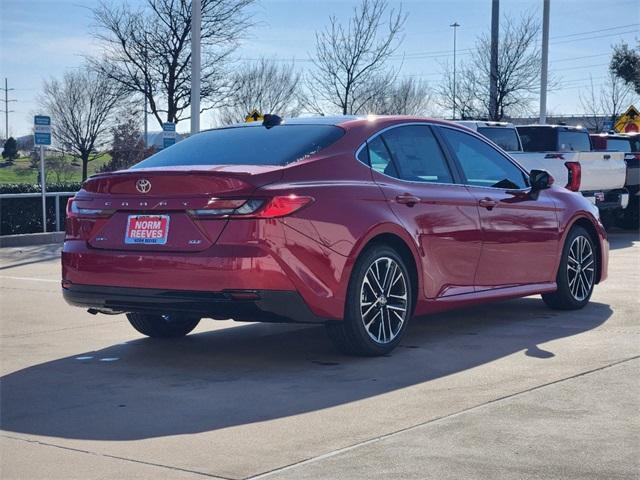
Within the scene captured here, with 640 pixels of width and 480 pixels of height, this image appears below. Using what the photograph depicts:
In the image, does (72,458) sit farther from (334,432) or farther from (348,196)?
(348,196)

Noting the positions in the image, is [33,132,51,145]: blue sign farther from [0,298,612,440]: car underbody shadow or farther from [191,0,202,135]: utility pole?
[0,298,612,440]: car underbody shadow

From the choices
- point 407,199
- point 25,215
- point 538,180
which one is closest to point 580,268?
point 538,180

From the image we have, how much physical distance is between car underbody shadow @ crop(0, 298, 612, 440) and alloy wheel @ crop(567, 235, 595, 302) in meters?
0.48

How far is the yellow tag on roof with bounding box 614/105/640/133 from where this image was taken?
32.2 metres

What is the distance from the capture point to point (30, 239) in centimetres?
1920

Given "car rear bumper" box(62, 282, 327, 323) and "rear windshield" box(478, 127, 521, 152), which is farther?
"rear windshield" box(478, 127, 521, 152)

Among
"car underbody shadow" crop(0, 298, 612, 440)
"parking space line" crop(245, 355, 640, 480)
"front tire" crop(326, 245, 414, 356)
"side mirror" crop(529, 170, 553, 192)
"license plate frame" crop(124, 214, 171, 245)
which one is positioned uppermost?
"side mirror" crop(529, 170, 553, 192)

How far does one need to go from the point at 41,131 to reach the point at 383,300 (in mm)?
14063

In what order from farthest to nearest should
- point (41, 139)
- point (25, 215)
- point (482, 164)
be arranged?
point (25, 215), point (41, 139), point (482, 164)

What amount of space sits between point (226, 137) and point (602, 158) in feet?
38.9

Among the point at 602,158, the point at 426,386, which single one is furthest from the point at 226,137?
the point at 602,158

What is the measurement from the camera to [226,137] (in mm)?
7629

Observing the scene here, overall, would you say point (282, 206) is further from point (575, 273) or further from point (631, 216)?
point (631, 216)

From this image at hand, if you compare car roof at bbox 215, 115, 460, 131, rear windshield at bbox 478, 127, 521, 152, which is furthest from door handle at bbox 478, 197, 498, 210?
rear windshield at bbox 478, 127, 521, 152
